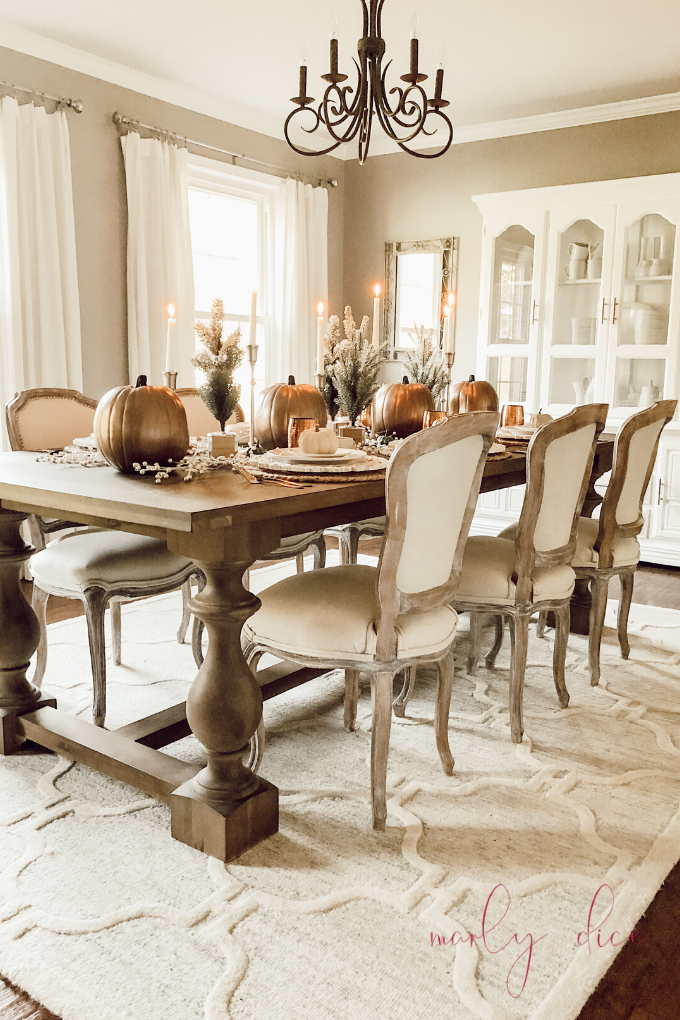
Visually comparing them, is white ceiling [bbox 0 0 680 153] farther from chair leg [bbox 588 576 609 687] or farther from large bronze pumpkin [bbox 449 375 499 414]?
chair leg [bbox 588 576 609 687]

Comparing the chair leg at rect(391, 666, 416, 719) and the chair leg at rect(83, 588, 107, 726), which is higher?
the chair leg at rect(83, 588, 107, 726)

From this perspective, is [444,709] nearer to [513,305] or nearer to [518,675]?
[518,675]

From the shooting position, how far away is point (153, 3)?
3.43 meters

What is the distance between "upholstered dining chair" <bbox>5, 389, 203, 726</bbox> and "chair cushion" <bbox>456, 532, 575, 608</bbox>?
79cm

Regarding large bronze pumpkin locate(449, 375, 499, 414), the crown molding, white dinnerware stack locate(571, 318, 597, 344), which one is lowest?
large bronze pumpkin locate(449, 375, 499, 414)

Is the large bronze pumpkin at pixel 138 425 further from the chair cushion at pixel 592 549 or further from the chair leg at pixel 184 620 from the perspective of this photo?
the chair cushion at pixel 592 549

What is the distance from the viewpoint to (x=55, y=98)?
385cm

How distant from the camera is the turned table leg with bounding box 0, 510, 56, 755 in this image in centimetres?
200

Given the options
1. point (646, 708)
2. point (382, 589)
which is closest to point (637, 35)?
point (646, 708)

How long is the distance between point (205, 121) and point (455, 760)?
4085mm

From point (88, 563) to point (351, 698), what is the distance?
0.81 metres

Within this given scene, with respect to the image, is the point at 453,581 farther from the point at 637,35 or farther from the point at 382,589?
the point at 637,35

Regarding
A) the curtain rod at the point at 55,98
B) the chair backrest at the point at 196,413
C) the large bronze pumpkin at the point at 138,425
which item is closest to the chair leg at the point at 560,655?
the large bronze pumpkin at the point at 138,425

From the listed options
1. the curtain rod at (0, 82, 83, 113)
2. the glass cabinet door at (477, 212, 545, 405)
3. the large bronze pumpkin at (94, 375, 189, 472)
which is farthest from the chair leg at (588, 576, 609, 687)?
the curtain rod at (0, 82, 83, 113)
